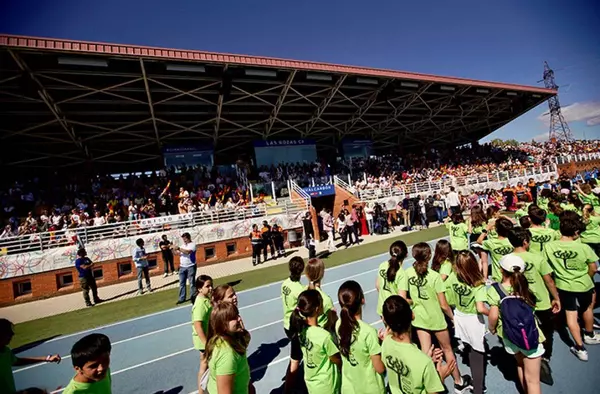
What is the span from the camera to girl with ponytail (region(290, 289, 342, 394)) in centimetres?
283

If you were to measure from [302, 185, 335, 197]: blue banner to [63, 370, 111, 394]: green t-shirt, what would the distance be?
18772 millimetres

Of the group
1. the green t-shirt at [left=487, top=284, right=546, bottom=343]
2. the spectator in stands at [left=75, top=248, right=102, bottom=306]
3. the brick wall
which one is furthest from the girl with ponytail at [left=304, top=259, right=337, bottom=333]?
the brick wall

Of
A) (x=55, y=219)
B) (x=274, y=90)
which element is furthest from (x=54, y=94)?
(x=274, y=90)

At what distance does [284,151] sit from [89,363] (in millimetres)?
Answer: 26781

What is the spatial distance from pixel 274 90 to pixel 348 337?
2123 centimetres

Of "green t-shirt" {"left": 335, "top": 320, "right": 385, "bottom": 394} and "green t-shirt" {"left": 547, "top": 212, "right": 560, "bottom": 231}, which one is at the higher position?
"green t-shirt" {"left": 547, "top": 212, "right": 560, "bottom": 231}

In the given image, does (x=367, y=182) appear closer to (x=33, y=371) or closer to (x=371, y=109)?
(x=371, y=109)

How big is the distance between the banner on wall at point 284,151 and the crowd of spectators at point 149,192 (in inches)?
38.1

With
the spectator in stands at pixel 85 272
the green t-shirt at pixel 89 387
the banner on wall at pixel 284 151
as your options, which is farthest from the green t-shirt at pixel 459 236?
the banner on wall at pixel 284 151

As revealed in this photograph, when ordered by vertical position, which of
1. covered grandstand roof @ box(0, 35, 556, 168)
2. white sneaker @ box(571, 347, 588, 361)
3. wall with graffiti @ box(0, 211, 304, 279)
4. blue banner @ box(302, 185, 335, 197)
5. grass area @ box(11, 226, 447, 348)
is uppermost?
covered grandstand roof @ box(0, 35, 556, 168)

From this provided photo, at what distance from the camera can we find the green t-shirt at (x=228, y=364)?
2.51 m

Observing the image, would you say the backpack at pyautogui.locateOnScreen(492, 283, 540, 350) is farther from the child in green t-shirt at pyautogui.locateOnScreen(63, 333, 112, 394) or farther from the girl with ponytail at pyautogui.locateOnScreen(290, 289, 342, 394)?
the child in green t-shirt at pyautogui.locateOnScreen(63, 333, 112, 394)

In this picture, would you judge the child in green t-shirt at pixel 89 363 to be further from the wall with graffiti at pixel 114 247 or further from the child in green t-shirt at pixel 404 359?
the wall with graffiti at pixel 114 247

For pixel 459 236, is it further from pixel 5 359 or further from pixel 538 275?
pixel 5 359
